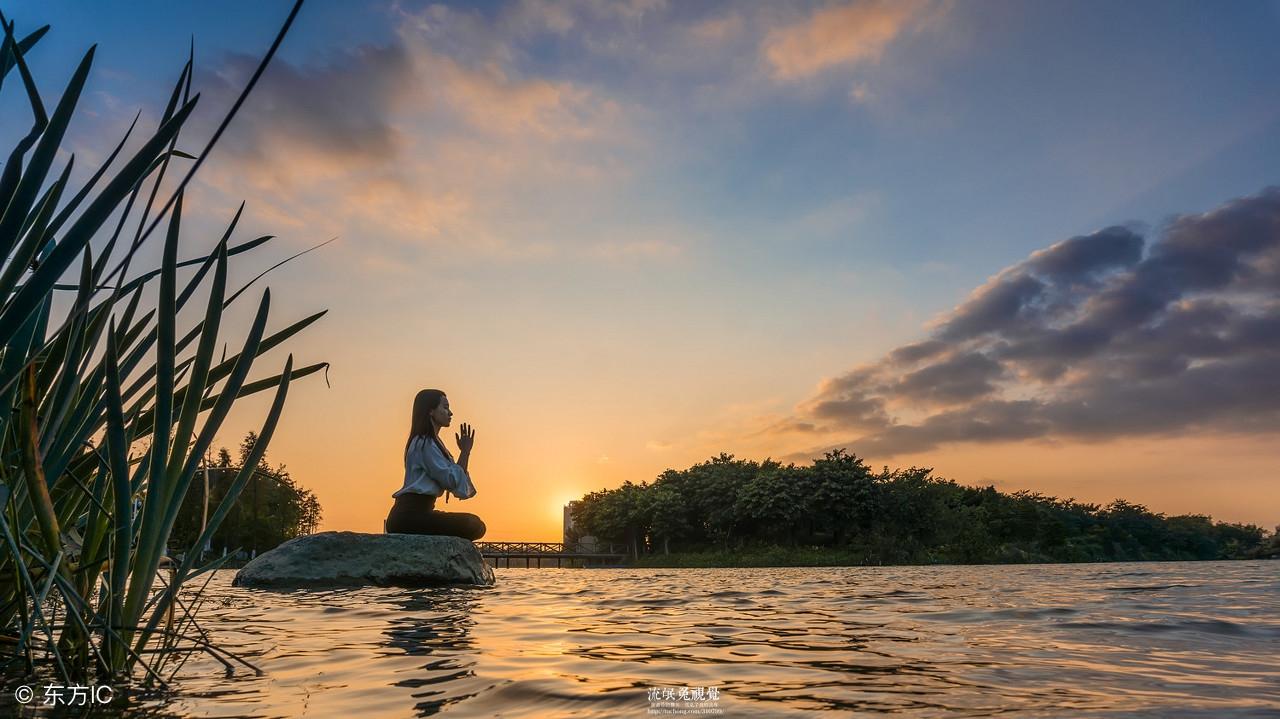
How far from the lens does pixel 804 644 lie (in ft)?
9.21

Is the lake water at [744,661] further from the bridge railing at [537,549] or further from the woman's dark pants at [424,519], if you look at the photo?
the bridge railing at [537,549]

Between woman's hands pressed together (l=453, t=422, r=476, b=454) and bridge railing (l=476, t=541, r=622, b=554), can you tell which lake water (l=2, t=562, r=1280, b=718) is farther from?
bridge railing (l=476, t=541, r=622, b=554)

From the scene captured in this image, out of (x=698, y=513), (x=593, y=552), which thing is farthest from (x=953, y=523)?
(x=593, y=552)

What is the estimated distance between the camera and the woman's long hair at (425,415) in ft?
30.4

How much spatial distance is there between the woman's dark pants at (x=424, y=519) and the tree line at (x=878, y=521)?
96.4 feet

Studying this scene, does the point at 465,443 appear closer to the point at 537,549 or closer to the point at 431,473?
the point at 431,473

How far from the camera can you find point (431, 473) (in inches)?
352

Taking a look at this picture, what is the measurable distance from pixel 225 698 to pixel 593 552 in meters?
47.6

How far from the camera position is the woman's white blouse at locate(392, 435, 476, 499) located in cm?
888

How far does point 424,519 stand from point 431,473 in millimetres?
576

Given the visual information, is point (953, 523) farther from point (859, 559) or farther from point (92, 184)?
point (92, 184)

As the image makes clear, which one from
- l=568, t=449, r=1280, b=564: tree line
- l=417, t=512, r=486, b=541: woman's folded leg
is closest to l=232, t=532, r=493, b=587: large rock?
l=417, t=512, r=486, b=541: woman's folded leg

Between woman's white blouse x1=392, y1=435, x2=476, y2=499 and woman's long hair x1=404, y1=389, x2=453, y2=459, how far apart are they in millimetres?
123

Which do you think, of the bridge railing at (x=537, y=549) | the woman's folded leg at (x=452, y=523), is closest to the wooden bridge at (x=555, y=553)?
the bridge railing at (x=537, y=549)
